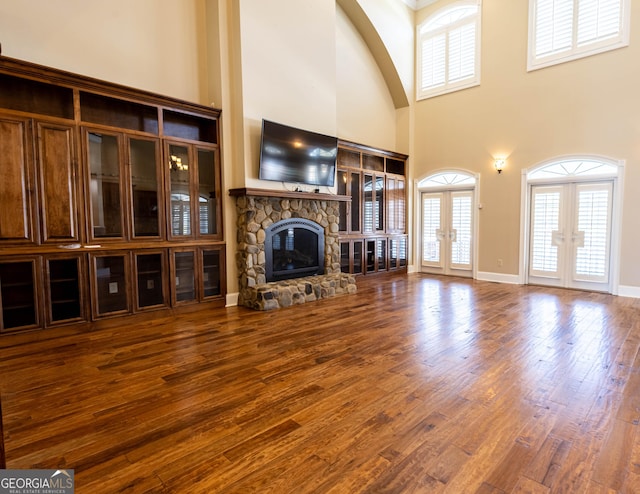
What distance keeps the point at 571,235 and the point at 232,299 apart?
6304mm

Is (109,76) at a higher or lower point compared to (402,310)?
higher

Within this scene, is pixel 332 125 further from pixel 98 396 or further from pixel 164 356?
pixel 98 396

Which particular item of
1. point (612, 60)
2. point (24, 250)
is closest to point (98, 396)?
point (24, 250)

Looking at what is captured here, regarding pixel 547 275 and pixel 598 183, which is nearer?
pixel 598 183

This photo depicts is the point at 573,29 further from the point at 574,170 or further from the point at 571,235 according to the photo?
the point at 571,235

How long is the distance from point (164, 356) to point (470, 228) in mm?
6894

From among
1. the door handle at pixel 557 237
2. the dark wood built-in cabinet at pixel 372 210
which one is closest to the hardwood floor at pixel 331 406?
the door handle at pixel 557 237

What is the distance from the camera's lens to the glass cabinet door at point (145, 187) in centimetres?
470

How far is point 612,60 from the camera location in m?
6.12

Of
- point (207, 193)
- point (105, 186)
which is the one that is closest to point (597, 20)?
point (207, 193)

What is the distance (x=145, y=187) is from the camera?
15.8ft

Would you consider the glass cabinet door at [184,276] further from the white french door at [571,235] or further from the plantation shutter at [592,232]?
the plantation shutter at [592,232]

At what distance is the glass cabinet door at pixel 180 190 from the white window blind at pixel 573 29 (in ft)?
22.1

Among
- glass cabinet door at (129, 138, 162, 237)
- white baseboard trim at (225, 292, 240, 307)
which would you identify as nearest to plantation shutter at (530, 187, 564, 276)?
white baseboard trim at (225, 292, 240, 307)
